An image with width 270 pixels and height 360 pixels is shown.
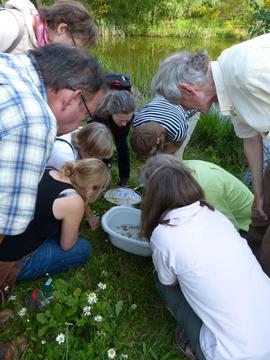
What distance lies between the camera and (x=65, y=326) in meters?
1.78

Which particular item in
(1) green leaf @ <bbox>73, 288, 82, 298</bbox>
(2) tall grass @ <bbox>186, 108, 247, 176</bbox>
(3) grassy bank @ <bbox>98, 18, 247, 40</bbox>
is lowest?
(3) grassy bank @ <bbox>98, 18, 247, 40</bbox>

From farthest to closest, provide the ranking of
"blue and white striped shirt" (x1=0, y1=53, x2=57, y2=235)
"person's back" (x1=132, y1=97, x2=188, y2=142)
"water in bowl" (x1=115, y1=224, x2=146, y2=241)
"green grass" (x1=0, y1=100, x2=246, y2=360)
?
1. "person's back" (x1=132, y1=97, x2=188, y2=142)
2. "water in bowl" (x1=115, y1=224, x2=146, y2=241)
3. "green grass" (x1=0, y1=100, x2=246, y2=360)
4. "blue and white striped shirt" (x1=0, y1=53, x2=57, y2=235)

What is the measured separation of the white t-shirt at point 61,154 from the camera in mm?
2389

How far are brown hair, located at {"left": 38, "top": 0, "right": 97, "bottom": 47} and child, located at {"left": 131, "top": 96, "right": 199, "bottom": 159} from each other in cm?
84

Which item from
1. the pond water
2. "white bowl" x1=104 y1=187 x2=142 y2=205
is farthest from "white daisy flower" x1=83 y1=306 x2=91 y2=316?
the pond water

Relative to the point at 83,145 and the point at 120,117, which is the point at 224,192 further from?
the point at 120,117

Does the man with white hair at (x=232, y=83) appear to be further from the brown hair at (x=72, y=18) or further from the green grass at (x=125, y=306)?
the green grass at (x=125, y=306)

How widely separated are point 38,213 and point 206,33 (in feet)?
38.2

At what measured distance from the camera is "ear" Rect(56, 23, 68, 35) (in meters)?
2.27

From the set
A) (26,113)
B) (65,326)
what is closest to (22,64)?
(26,113)

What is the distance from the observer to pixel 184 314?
1845 millimetres

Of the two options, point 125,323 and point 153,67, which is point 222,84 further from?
point 153,67

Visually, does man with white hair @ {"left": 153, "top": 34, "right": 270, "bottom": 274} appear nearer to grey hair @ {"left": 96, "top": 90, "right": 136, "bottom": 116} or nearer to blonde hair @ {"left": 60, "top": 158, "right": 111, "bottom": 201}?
blonde hair @ {"left": 60, "top": 158, "right": 111, "bottom": 201}

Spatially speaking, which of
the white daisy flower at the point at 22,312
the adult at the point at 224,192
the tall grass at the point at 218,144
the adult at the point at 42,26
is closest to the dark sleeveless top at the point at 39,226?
the white daisy flower at the point at 22,312
